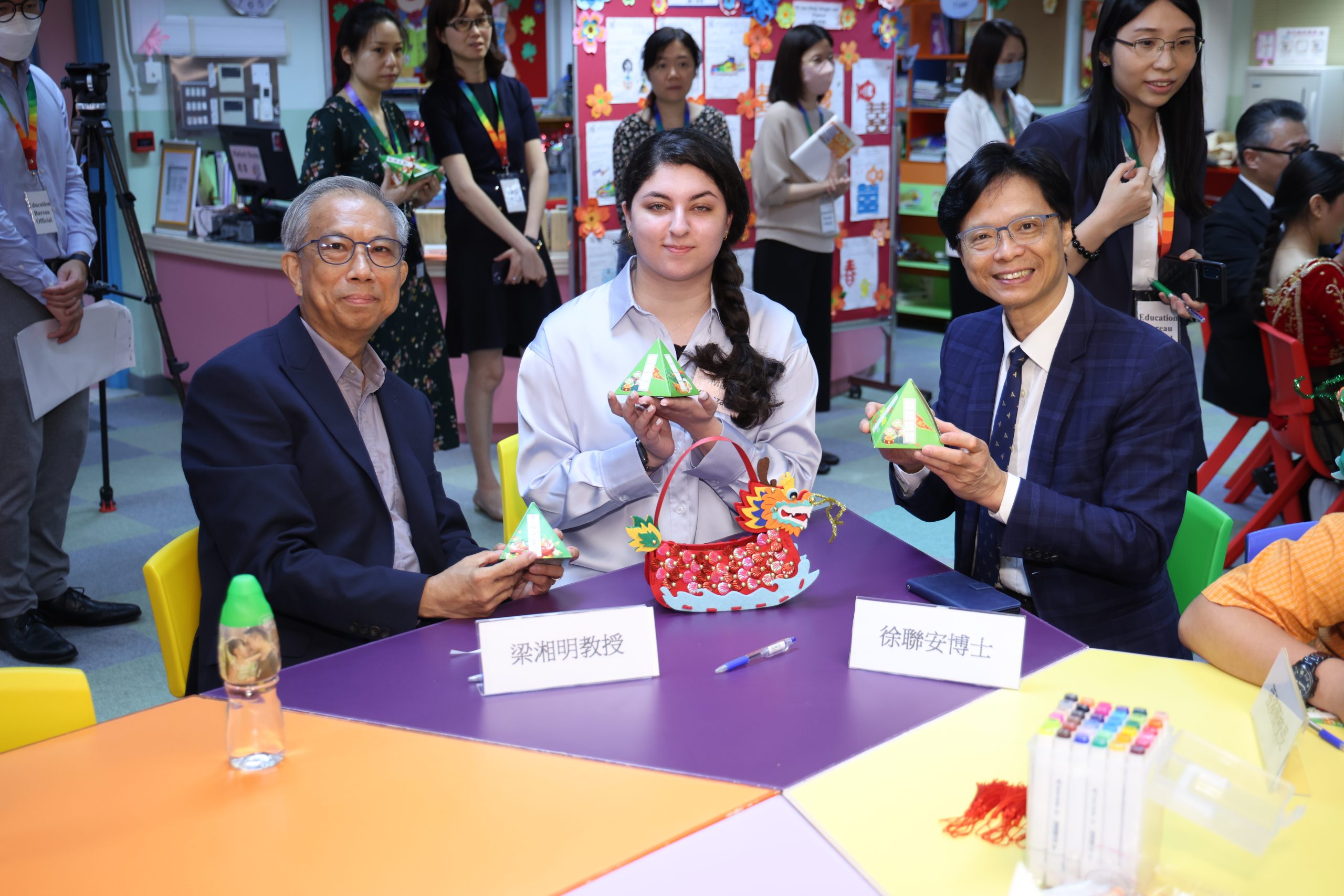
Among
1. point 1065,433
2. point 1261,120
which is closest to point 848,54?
point 1261,120

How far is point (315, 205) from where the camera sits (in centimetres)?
210

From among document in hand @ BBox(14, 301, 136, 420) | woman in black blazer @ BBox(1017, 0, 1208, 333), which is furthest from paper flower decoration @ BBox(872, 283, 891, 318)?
document in hand @ BBox(14, 301, 136, 420)

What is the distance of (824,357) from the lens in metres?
5.56

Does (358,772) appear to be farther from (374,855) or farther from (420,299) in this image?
(420,299)

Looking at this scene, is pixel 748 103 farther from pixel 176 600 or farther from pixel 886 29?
pixel 176 600

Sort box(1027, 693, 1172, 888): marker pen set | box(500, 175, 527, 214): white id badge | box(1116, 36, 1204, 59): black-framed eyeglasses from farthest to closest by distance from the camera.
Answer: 1. box(500, 175, 527, 214): white id badge
2. box(1116, 36, 1204, 59): black-framed eyeglasses
3. box(1027, 693, 1172, 888): marker pen set

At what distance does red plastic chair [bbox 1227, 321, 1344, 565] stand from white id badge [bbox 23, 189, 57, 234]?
3691mm

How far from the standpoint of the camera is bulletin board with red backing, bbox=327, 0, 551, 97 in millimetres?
7398

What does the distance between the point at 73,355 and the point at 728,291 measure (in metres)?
2.20

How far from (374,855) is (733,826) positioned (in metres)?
0.38

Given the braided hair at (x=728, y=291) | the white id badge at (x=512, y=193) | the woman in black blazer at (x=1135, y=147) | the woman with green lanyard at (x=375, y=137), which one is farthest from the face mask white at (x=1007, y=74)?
the braided hair at (x=728, y=291)

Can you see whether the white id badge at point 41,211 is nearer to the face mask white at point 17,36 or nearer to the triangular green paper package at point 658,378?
the face mask white at point 17,36

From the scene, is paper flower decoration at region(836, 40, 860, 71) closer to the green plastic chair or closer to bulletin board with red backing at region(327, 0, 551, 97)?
bulletin board with red backing at region(327, 0, 551, 97)

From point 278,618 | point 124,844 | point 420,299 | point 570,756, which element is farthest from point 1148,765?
point 420,299
